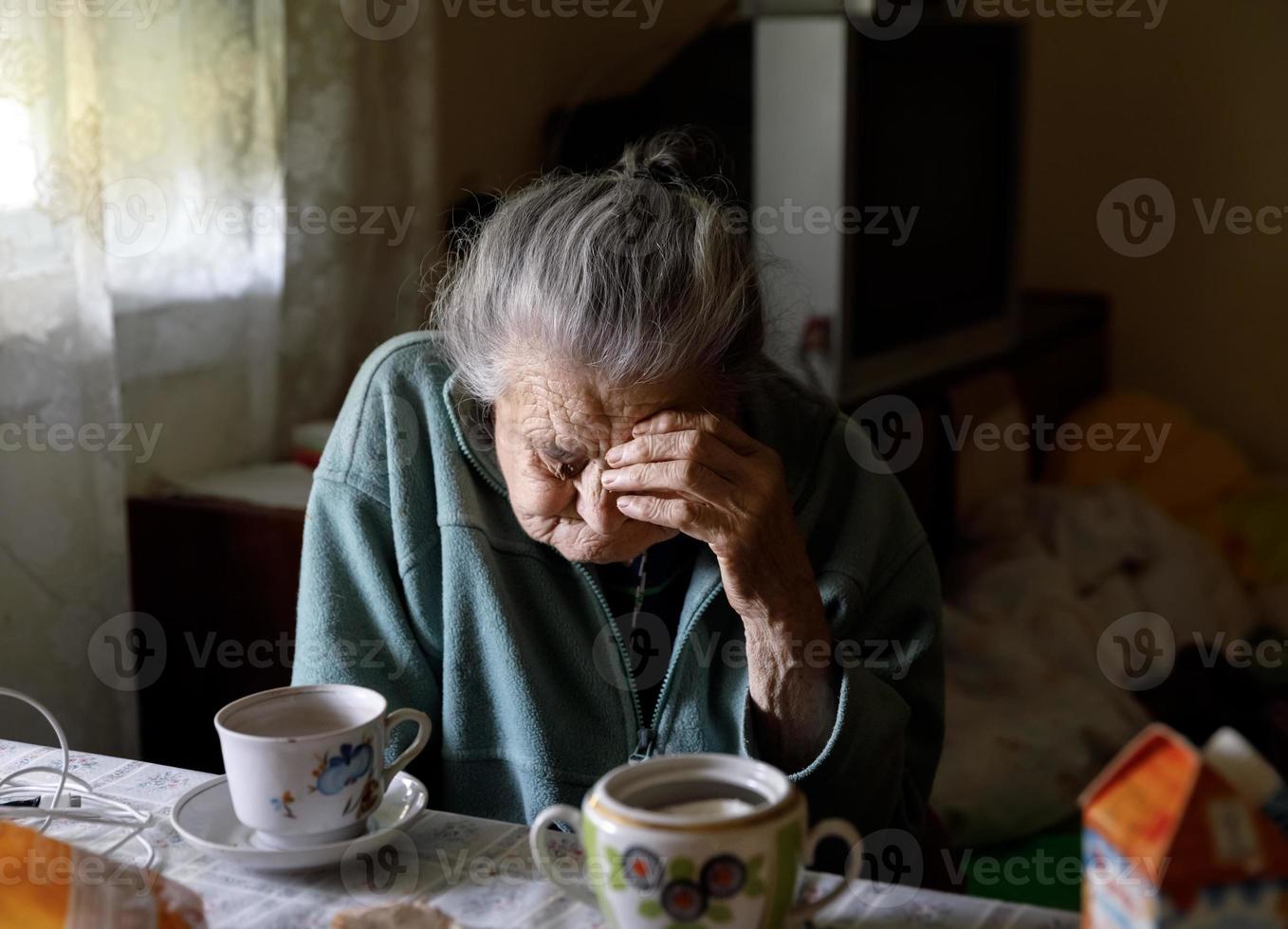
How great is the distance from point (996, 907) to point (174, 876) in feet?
1.58

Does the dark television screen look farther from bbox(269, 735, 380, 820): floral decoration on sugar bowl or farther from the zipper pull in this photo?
bbox(269, 735, 380, 820): floral decoration on sugar bowl

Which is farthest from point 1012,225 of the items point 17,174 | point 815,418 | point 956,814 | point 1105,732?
point 17,174

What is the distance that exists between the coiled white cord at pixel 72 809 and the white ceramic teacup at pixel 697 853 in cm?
33

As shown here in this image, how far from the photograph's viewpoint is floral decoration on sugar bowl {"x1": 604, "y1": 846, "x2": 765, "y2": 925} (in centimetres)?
65

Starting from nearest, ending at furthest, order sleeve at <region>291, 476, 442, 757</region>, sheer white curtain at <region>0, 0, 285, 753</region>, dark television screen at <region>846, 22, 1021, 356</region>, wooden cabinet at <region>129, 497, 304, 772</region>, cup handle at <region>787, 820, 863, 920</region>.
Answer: cup handle at <region>787, 820, 863, 920</region> < sleeve at <region>291, 476, 442, 757</region> < sheer white curtain at <region>0, 0, 285, 753</region> < wooden cabinet at <region>129, 497, 304, 772</region> < dark television screen at <region>846, 22, 1021, 356</region>

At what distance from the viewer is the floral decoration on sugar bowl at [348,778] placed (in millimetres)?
804

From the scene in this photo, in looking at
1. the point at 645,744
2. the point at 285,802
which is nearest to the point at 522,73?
the point at 645,744

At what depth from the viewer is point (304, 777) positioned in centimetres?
80

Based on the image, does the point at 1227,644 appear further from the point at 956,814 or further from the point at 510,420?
the point at 510,420

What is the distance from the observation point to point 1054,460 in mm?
3240

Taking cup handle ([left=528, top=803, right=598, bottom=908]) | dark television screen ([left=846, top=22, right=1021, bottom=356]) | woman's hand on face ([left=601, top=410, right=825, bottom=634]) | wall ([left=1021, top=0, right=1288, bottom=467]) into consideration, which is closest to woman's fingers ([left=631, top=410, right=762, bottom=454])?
woman's hand on face ([left=601, top=410, right=825, bottom=634])

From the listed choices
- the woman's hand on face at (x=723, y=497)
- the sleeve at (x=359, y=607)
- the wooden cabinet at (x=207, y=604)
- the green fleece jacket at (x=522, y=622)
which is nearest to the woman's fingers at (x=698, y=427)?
the woman's hand on face at (x=723, y=497)

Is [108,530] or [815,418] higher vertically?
[815,418]

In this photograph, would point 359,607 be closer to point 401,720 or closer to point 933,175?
point 401,720
